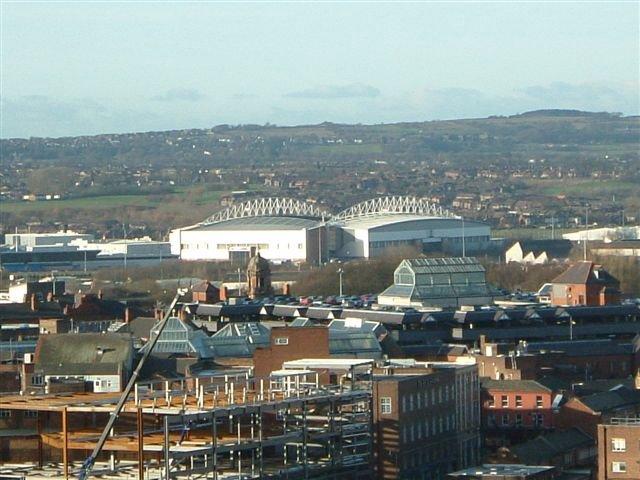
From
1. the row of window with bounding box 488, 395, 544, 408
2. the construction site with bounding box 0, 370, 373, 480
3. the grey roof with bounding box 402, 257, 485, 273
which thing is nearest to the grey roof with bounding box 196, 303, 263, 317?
the grey roof with bounding box 402, 257, 485, 273

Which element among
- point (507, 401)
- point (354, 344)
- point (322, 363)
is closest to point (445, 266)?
point (354, 344)

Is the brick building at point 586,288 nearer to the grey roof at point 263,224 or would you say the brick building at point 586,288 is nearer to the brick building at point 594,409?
the brick building at point 594,409

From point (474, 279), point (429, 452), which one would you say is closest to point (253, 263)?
point (474, 279)

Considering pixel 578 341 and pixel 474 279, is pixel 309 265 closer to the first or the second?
pixel 474 279

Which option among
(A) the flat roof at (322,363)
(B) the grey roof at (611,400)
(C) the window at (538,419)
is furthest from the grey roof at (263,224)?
(A) the flat roof at (322,363)

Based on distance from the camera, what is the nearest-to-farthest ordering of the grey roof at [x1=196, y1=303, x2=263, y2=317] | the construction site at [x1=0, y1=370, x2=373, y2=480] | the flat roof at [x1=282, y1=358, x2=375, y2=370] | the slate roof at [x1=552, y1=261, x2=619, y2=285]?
the construction site at [x1=0, y1=370, x2=373, y2=480] → the flat roof at [x1=282, y1=358, x2=375, y2=370] → the grey roof at [x1=196, y1=303, x2=263, y2=317] → the slate roof at [x1=552, y1=261, x2=619, y2=285]

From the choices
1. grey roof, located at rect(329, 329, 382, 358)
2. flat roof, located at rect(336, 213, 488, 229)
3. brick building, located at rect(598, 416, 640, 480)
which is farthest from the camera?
flat roof, located at rect(336, 213, 488, 229)

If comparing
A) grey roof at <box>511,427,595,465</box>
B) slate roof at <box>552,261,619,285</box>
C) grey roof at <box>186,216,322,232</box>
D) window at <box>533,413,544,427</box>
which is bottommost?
grey roof at <box>511,427,595,465</box>

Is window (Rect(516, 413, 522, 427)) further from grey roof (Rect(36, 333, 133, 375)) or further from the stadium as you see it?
the stadium
